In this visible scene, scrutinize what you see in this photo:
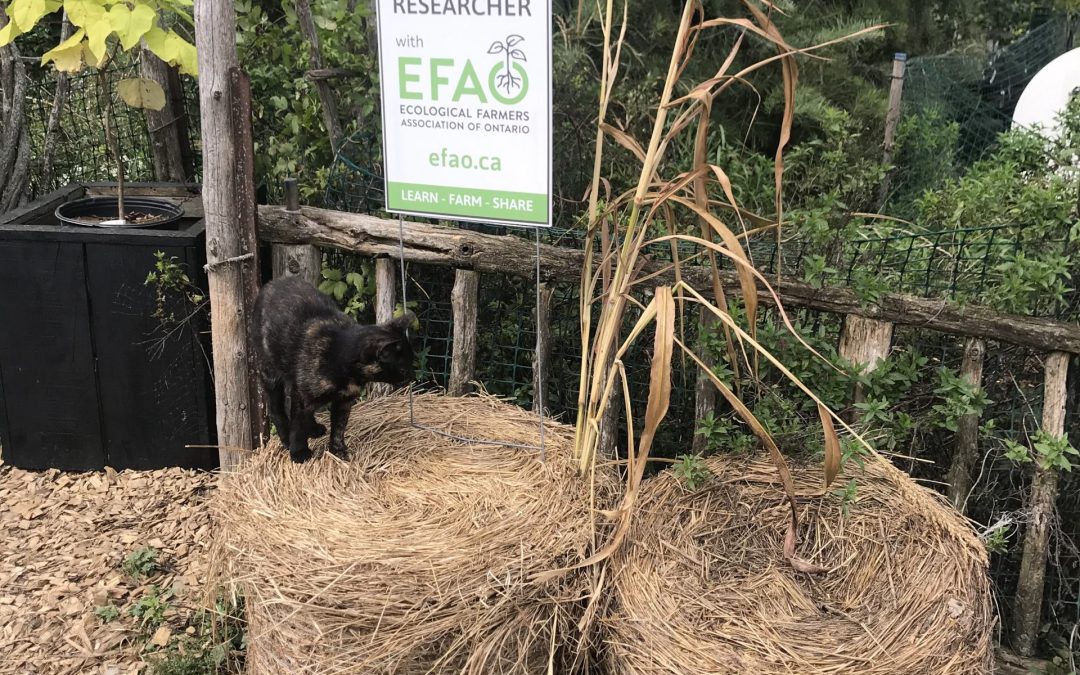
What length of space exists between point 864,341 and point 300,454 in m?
2.02

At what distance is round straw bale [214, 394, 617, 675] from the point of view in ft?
8.11

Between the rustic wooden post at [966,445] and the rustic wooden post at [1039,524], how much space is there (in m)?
0.20

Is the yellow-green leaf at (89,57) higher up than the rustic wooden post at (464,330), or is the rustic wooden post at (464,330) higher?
the yellow-green leaf at (89,57)

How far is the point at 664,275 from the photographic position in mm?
3225

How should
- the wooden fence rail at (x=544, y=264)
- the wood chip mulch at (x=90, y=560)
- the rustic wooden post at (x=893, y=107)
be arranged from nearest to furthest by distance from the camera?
the wooden fence rail at (x=544, y=264)
the wood chip mulch at (x=90, y=560)
the rustic wooden post at (x=893, y=107)

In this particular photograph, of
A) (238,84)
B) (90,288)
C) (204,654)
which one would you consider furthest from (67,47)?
(204,654)

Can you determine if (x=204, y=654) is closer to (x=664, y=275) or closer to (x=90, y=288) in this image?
(x=90, y=288)

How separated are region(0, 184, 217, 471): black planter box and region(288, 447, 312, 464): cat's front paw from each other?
3.70 feet

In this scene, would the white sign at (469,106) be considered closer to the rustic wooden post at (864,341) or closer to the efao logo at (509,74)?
the efao logo at (509,74)

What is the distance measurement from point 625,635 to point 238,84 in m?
2.32

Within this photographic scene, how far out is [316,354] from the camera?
2.91 m

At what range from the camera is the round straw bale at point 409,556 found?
247cm

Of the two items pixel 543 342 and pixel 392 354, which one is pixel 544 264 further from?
pixel 392 354

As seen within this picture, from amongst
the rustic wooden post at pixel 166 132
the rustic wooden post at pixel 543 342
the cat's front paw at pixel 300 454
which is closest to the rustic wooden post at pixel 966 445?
the rustic wooden post at pixel 543 342
